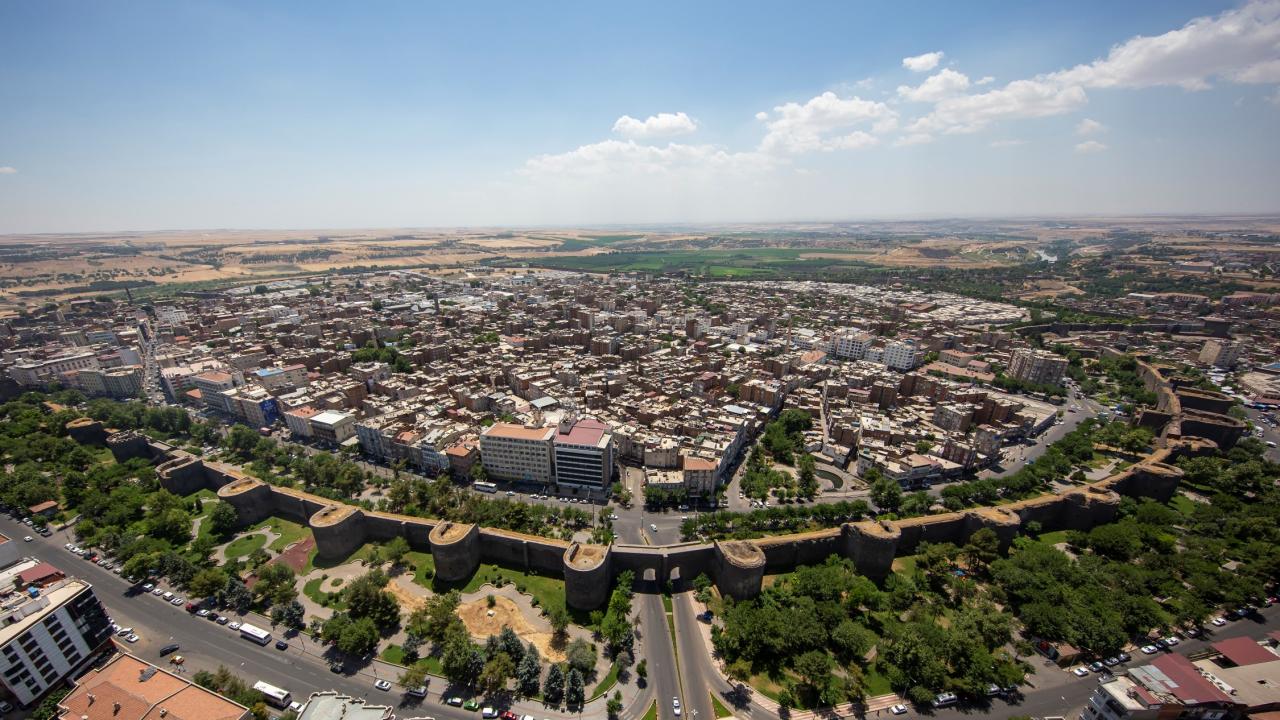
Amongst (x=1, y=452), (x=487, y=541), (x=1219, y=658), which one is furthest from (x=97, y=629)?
(x=1219, y=658)

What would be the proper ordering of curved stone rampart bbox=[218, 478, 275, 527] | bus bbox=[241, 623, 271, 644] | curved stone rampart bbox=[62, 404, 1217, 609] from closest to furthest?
bus bbox=[241, 623, 271, 644], curved stone rampart bbox=[62, 404, 1217, 609], curved stone rampart bbox=[218, 478, 275, 527]

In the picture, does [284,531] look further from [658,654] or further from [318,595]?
[658,654]

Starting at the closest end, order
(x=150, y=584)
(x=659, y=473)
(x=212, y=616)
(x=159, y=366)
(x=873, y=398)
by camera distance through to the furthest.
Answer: (x=212, y=616)
(x=150, y=584)
(x=659, y=473)
(x=873, y=398)
(x=159, y=366)

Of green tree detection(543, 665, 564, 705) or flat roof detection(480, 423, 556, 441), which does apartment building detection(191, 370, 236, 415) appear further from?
green tree detection(543, 665, 564, 705)

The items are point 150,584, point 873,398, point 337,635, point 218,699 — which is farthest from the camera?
point 873,398

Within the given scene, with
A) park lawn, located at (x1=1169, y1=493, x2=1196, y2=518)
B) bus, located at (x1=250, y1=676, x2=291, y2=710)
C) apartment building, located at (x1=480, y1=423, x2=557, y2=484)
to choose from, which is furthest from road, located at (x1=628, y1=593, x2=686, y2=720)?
park lawn, located at (x1=1169, y1=493, x2=1196, y2=518)

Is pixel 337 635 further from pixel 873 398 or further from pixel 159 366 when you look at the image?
pixel 159 366

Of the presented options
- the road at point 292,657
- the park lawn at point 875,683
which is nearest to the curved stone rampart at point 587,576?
the road at point 292,657

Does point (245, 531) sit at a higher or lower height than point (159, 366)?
lower
